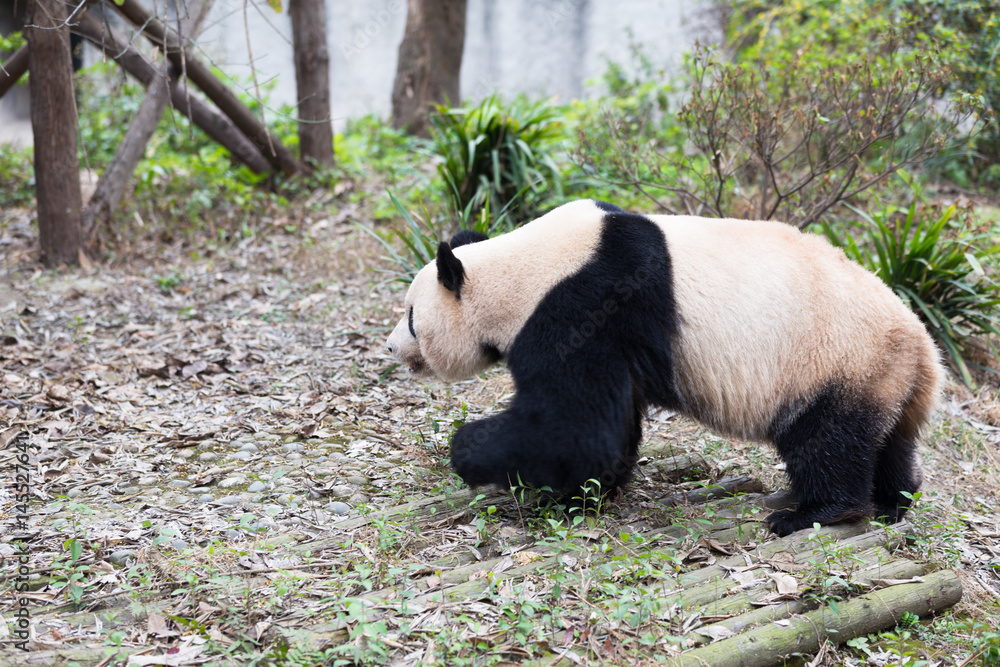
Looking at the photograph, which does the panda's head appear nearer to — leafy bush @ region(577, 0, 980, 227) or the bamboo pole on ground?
the bamboo pole on ground

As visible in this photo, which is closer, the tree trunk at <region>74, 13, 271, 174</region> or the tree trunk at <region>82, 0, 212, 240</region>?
the tree trunk at <region>82, 0, 212, 240</region>

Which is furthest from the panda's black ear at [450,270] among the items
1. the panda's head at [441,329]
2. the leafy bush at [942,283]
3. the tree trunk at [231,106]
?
the tree trunk at [231,106]

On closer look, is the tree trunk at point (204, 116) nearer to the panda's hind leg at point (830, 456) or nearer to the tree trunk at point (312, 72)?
the tree trunk at point (312, 72)

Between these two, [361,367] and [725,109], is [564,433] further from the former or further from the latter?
[725,109]

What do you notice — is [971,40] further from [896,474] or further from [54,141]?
[54,141]

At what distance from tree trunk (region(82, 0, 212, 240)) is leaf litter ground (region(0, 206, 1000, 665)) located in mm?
1748

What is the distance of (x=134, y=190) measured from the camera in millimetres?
8258

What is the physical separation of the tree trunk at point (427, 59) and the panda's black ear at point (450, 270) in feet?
22.5

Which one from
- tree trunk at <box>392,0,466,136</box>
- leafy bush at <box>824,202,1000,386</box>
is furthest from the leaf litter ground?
tree trunk at <box>392,0,466,136</box>

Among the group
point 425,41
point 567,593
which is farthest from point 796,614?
point 425,41

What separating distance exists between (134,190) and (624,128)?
5.33 meters

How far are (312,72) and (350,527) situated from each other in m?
6.63

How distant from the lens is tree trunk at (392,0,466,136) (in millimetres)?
10000

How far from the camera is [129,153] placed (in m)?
7.48
